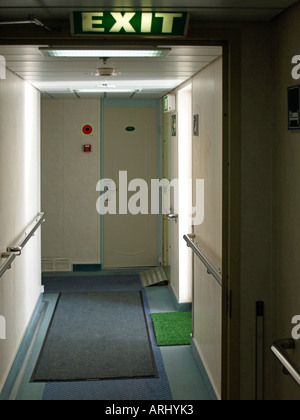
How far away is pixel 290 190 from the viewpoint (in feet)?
9.02

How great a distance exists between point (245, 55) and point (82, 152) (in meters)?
5.12

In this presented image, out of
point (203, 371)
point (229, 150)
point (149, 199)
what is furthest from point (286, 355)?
point (149, 199)

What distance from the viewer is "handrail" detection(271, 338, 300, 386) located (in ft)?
7.54

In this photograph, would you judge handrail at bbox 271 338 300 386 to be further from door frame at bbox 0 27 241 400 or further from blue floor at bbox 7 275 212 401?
blue floor at bbox 7 275 212 401

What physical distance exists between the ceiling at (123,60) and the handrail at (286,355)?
1.62 metres

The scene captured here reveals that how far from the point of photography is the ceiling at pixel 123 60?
8.25ft

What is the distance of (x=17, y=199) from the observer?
177 inches

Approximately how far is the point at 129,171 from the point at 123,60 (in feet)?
13.0

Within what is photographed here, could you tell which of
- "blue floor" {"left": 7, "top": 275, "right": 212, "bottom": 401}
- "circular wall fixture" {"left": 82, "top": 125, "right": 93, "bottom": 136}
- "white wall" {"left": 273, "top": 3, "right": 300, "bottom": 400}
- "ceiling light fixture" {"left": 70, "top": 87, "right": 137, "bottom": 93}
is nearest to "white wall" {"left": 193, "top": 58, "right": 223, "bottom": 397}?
"blue floor" {"left": 7, "top": 275, "right": 212, "bottom": 401}

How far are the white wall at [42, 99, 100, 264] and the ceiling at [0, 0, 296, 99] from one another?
1.74 feet
